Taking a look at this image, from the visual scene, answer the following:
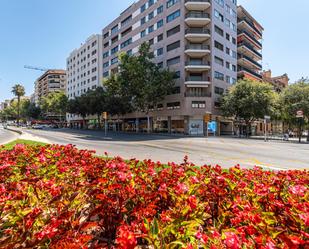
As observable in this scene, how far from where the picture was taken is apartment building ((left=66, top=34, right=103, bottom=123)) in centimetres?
6800

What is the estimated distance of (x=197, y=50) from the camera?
39.5 metres

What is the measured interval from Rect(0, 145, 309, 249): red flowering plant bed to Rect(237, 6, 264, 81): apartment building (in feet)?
173

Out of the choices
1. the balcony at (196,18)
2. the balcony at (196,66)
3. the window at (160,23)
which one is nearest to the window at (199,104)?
the balcony at (196,66)

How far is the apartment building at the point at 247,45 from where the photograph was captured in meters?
50.8

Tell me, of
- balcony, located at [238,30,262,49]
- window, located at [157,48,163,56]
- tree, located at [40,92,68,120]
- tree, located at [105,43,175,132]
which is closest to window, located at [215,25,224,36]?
balcony, located at [238,30,262,49]

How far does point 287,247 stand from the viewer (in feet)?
4.82

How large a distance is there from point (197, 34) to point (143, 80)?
13.0 metres

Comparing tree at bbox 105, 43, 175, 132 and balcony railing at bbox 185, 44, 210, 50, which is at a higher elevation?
balcony railing at bbox 185, 44, 210, 50

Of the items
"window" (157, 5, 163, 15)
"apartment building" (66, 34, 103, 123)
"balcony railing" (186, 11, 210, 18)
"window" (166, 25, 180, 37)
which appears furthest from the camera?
"apartment building" (66, 34, 103, 123)

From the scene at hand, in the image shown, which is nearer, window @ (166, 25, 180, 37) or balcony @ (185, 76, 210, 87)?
balcony @ (185, 76, 210, 87)

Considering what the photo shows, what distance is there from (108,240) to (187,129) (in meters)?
37.9

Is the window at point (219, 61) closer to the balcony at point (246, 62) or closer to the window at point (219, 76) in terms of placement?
the window at point (219, 76)

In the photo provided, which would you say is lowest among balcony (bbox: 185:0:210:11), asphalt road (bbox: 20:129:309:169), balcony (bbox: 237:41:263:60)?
asphalt road (bbox: 20:129:309:169)

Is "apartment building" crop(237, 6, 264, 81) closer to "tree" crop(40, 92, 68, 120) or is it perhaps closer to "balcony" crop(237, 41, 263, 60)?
"balcony" crop(237, 41, 263, 60)
